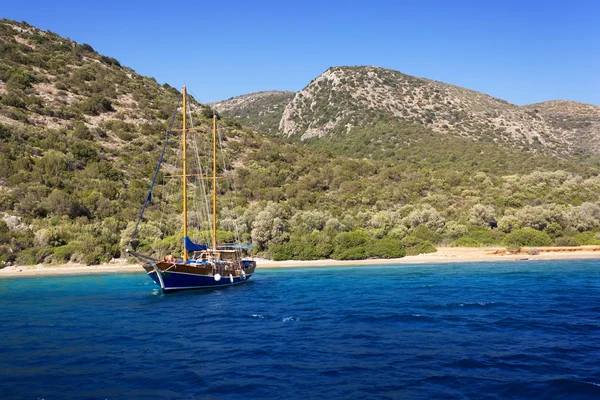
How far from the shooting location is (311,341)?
16156 mm

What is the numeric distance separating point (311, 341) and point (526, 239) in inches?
1380

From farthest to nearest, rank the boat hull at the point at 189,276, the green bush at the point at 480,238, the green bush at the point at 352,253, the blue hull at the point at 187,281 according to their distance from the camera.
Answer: the green bush at the point at 480,238 < the green bush at the point at 352,253 < the blue hull at the point at 187,281 < the boat hull at the point at 189,276

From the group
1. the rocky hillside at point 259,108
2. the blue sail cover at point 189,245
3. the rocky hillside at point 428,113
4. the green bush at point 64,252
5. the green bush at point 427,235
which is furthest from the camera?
the rocky hillside at point 259,108

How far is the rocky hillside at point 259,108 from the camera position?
135 metres

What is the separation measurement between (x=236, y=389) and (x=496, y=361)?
7.01 meters

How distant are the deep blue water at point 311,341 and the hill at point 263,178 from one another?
607 inches

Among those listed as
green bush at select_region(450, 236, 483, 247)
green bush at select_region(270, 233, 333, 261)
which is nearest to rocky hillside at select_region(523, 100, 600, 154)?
green bush at select_region(450, 236, 483, 247)

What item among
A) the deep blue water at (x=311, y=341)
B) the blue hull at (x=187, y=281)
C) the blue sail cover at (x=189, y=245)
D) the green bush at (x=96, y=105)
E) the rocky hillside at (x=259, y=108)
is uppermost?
the rocky hillside at (x=259, y=108)

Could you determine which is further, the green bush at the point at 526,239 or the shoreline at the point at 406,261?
the green bush at the point at 526,239

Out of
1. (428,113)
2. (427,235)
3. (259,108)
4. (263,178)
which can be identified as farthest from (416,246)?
(259,108)

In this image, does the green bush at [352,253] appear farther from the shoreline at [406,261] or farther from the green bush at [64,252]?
the green bush at [64,252]

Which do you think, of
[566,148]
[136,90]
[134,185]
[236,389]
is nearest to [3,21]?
[136,90]

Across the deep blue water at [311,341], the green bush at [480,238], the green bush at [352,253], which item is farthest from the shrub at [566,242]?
the green bush at [352,253]

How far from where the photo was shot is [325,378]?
12320 mm
